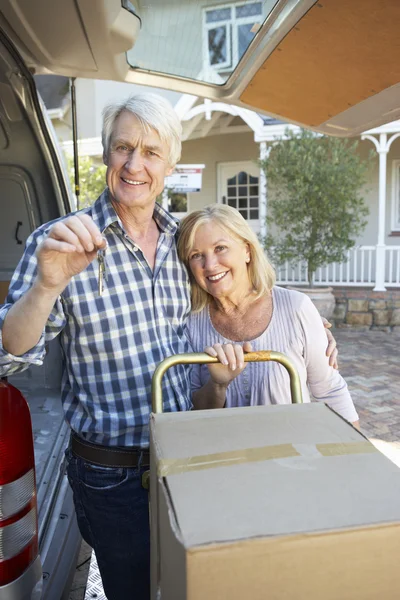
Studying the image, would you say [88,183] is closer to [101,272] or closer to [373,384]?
[373,384]

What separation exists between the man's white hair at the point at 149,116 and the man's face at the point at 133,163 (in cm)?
2

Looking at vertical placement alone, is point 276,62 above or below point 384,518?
above

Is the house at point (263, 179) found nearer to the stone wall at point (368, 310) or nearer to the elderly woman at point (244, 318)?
the stone wall at point (368, 310)

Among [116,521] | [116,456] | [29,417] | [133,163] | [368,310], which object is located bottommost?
[368,310]

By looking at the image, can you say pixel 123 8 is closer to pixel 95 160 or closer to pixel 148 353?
pixel 148 353

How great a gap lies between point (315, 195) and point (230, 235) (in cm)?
775

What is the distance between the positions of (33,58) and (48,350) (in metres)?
1.91

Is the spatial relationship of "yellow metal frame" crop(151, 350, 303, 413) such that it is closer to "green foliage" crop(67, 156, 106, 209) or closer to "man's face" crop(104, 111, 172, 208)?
"man's face" crop(104, 111, 172, 208)

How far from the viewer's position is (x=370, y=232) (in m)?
12.2

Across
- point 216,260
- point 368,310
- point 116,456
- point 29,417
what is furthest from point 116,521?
point 368,310

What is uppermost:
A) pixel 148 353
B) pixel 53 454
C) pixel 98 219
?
pixel 98 219

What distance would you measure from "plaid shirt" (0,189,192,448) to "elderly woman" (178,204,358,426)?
0.20m

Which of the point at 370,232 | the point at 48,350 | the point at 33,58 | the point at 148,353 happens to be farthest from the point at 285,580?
the point at 370,232

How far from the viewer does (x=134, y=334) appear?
158 cm
